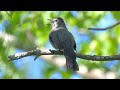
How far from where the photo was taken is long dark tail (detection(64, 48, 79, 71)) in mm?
3623

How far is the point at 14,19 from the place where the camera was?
5895 millimetres

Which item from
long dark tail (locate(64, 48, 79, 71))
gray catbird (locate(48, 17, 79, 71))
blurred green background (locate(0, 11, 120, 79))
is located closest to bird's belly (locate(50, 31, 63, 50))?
gray catbird (locate(48, 17, 79, 71))

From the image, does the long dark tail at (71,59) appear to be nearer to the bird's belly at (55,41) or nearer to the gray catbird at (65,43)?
the gray catbird at (65,43)

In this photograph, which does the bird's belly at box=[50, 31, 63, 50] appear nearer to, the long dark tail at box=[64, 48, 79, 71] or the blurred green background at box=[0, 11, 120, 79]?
the long dark tail at box=[64, 48, 79, 71]

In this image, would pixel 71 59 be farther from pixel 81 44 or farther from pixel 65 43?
pixel 81 44

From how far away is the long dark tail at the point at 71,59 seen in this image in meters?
3.62

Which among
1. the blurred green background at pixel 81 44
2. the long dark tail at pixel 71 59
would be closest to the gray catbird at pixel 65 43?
the long dark tail at pixel 71 59

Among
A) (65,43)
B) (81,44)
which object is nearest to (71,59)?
(65,43)

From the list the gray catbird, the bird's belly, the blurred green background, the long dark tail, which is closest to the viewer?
the long dark tail

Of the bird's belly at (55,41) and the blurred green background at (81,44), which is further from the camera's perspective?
the blurred green background at (81,44)
